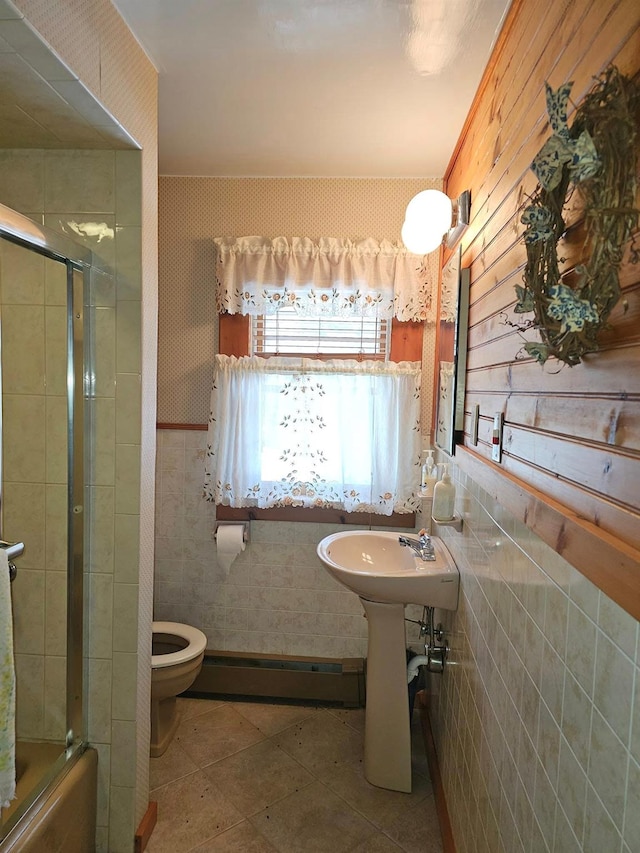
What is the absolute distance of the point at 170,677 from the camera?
6.97 ft

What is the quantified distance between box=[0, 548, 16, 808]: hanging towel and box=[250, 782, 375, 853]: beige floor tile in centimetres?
102

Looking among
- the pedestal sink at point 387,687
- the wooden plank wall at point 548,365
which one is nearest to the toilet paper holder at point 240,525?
the pedestal sink at point 387,687

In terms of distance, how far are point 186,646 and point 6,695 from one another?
1.27 m

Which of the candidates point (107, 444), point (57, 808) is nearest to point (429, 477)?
point (107, 444)

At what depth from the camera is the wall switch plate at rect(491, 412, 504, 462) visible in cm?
131

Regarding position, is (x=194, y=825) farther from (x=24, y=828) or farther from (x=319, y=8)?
(x=319, y=8)

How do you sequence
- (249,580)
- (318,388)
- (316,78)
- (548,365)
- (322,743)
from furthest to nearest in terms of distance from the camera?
1. (249,580)
2. (318,388)
3. (322,743)
4. (316,78)
5. (548,365)

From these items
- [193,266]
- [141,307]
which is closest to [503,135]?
[141,307]

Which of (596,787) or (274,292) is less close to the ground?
Answer: (274,292)

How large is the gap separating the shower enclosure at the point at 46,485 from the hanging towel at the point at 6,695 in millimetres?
431

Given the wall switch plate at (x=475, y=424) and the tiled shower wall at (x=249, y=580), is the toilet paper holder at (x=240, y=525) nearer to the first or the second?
the tiled shower wall at (x=249, y=580)

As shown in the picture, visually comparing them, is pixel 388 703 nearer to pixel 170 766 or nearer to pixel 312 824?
pixel 312 824

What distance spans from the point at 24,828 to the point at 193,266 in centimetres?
225

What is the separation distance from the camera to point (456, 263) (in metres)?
1.98
